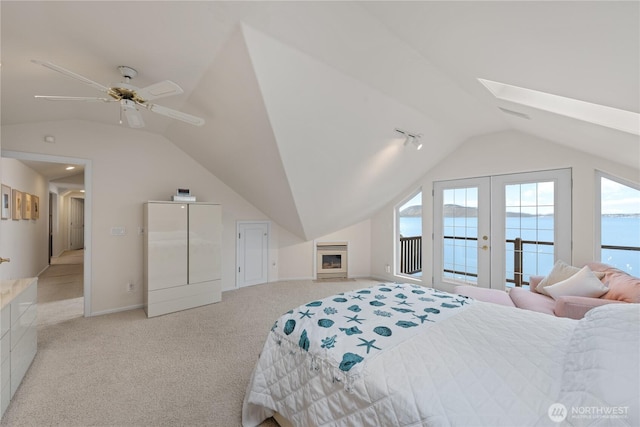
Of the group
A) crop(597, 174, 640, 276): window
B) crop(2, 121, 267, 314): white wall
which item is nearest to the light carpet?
crop(2, 121, 267, 314): white wall

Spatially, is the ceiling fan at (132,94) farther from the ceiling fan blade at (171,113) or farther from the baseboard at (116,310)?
the baseboard at (116,310)

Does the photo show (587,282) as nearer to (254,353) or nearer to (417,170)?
(417,170)

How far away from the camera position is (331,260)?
227 inches

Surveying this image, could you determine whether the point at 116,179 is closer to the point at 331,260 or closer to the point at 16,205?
the point at 16,205

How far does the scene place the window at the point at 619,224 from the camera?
309 centimetres

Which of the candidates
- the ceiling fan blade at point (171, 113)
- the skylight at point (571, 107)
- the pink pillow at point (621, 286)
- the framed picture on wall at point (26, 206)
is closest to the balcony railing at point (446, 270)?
the pink pillow at point (621, 286)

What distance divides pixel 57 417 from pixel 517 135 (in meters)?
5.66

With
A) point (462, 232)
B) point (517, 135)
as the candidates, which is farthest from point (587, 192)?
point (462, 232)

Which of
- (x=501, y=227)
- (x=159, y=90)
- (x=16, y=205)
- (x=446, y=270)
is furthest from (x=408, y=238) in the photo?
(x=16, y=205)

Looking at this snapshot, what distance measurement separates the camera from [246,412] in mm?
1757

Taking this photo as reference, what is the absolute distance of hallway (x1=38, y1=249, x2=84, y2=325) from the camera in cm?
360

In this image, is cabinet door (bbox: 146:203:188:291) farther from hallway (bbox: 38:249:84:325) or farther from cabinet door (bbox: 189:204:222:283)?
hallway (bbox: 38:249:84:325)

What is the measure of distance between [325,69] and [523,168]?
3.28 meters

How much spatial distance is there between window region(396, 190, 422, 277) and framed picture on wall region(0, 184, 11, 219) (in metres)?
6.13
